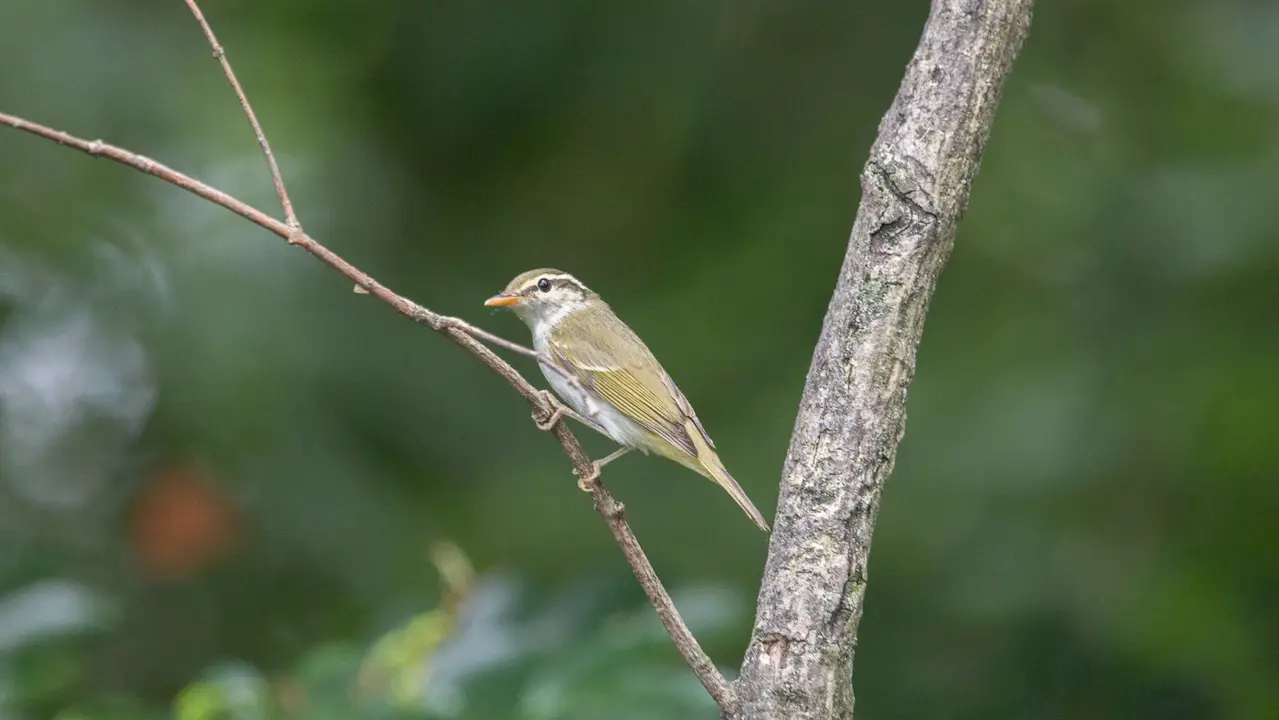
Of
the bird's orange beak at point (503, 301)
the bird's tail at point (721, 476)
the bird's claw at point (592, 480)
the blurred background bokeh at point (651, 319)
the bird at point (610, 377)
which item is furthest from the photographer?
the blurred background bokeh at point (651, 319)

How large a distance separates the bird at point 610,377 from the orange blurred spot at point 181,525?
1.64 meters

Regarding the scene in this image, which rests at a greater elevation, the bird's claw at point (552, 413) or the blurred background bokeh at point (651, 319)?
the blurred background bokeh at point (651, 319)

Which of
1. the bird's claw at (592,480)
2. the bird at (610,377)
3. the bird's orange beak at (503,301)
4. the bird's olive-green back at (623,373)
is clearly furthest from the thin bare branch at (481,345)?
the bird's orange beak at (503,301)

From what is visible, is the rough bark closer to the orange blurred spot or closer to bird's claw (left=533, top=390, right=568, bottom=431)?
bird's claw (left=533, top=390, right=568, bottom=431)

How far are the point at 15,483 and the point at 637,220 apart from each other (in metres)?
2.99

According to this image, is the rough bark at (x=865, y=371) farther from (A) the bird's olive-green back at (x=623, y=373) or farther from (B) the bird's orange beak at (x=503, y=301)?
(B) the bird's orange beak at (x=503, y=301)

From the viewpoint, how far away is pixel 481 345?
6.63ft

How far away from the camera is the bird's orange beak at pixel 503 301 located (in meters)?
3.91

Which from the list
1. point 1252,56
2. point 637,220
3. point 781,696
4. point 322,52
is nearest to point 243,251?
point 322,52

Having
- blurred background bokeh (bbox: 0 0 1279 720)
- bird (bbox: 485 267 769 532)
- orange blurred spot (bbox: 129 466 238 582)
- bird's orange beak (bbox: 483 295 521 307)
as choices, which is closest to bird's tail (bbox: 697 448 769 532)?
bird (bbox: 485 267 769 532)

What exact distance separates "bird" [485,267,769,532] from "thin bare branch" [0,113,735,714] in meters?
1.24

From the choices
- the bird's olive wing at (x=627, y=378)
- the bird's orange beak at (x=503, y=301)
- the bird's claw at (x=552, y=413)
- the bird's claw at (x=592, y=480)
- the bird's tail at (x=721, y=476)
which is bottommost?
the bird's claw at (x=592, y=480)

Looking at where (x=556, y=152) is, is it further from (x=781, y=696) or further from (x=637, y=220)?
(x=781, y=696)

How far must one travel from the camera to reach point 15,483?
5.40m
